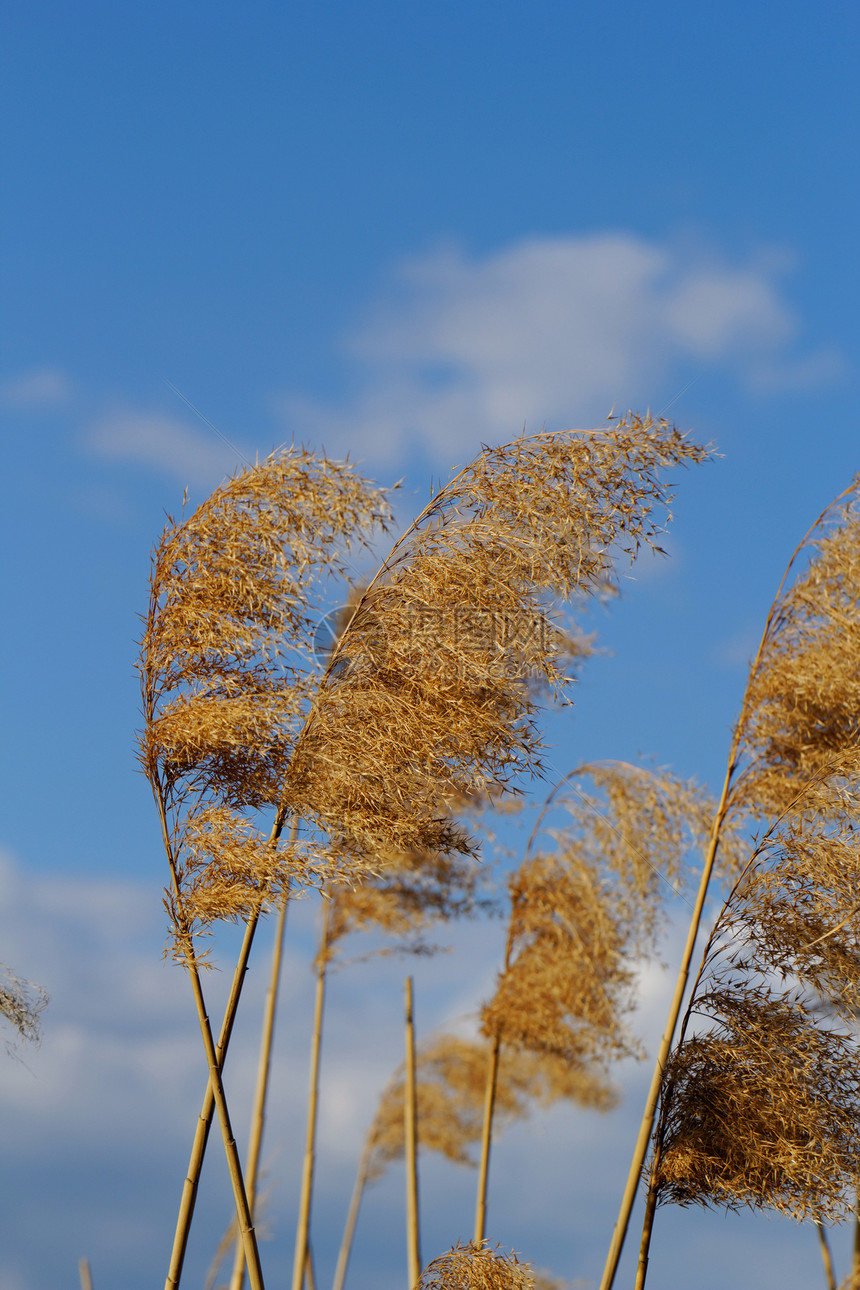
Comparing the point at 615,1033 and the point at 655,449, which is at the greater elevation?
the point at 655,449

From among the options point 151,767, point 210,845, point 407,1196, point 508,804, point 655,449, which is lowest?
point 407,1196

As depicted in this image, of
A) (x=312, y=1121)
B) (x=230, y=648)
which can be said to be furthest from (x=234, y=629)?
(x=312, y=1121)

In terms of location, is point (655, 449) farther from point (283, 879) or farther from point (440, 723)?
A: point (283, 879)

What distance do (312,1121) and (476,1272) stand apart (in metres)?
2.94

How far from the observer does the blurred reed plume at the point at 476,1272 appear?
397 cm

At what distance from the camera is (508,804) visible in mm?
7168

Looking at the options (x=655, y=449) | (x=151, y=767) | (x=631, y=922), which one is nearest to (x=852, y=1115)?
(x=631, y=922)

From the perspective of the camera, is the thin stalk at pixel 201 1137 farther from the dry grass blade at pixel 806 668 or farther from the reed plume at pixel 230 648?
the dry grass blade at pixel 806 668

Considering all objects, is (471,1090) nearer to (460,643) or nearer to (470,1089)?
(470,1089)

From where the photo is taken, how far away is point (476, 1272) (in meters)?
3.98

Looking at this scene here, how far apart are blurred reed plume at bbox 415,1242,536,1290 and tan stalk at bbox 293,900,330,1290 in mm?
2756

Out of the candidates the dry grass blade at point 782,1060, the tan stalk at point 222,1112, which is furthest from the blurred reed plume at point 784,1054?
the tan stalk at point 222,1112

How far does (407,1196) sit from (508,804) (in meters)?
2.16

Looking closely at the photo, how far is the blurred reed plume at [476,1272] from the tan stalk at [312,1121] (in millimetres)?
2756
